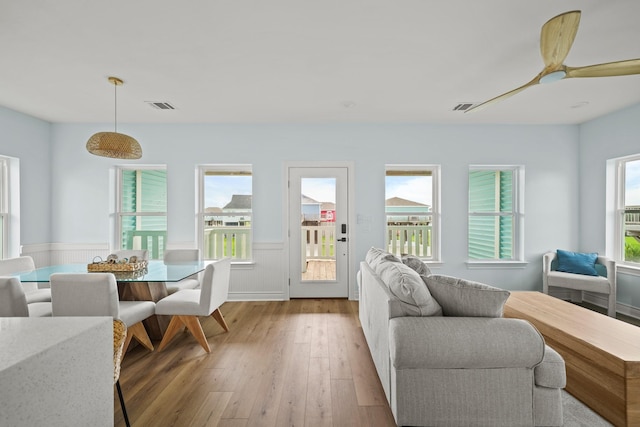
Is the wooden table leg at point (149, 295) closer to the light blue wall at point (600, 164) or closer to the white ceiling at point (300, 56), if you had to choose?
the white ceiling at point (300, 56)

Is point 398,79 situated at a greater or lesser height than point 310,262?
greater

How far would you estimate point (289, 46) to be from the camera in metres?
2.45

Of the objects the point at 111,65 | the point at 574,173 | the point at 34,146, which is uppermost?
the point at 111,65

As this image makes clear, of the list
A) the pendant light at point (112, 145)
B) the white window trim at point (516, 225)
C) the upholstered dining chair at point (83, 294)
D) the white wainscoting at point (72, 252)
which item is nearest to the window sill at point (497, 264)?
the white window trim at point (516, 225)

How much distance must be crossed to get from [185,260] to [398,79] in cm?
306

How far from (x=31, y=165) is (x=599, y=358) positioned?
6123 millimetres

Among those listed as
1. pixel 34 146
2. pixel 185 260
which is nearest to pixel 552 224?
pixel 185 260

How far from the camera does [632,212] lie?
3916 mm

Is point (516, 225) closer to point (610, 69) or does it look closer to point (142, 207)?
point (610, 69)

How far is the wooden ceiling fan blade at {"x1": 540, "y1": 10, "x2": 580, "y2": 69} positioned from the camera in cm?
186

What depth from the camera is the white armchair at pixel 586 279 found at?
12.0ft

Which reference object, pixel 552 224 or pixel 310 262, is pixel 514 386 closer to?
pixel 310 262

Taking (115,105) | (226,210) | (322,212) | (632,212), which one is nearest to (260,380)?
(322,212)

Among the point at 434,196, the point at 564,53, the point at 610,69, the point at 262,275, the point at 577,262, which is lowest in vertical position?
the point at 262,275
